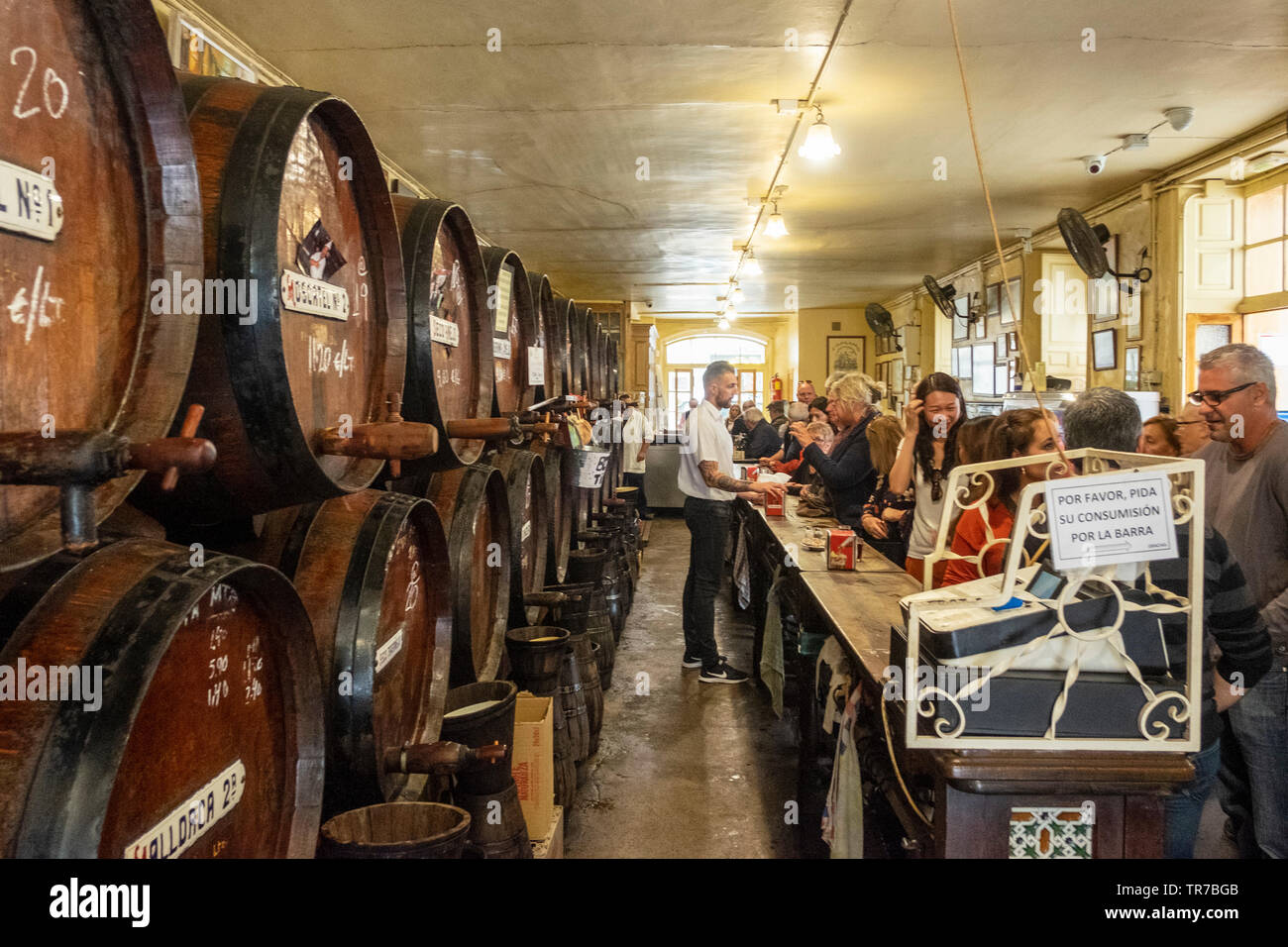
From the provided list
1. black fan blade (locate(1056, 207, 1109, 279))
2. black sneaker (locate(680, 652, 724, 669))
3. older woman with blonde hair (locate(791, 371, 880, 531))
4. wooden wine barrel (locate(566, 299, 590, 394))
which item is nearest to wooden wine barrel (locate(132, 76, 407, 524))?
wooden wine barrel (locate(566, 299, 590, 394))

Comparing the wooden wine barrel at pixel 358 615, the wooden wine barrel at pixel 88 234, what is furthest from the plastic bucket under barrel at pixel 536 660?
the wooden wine barrel at pixel 88 234

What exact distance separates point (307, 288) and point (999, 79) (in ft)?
14.7

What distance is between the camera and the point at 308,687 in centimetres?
147

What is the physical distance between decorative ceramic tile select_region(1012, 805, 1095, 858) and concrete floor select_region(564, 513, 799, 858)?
1.72m

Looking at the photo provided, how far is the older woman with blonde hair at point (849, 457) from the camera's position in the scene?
4.91m

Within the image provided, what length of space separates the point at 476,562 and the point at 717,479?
2.55 meters

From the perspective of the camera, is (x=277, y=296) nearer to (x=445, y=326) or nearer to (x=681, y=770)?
(x=445, y=326)

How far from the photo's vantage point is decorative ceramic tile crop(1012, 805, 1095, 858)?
165 centimetres

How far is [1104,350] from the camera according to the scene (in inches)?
307

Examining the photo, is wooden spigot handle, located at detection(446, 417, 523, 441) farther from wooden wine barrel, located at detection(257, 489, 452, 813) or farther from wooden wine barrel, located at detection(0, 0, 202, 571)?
wooden wine barrel, located at detection(0, 0, 202, 571)

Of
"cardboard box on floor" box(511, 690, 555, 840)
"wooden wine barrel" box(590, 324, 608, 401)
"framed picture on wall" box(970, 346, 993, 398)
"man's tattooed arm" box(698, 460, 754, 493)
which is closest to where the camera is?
"cardboard box on floor" box(511, 690, 555, 840)

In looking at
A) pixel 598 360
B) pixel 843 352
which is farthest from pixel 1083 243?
pixel 843 352

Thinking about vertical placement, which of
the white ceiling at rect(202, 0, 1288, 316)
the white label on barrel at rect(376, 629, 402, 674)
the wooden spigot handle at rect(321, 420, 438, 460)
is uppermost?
the white ceiling at rect(202, 0, 1288, 316)
